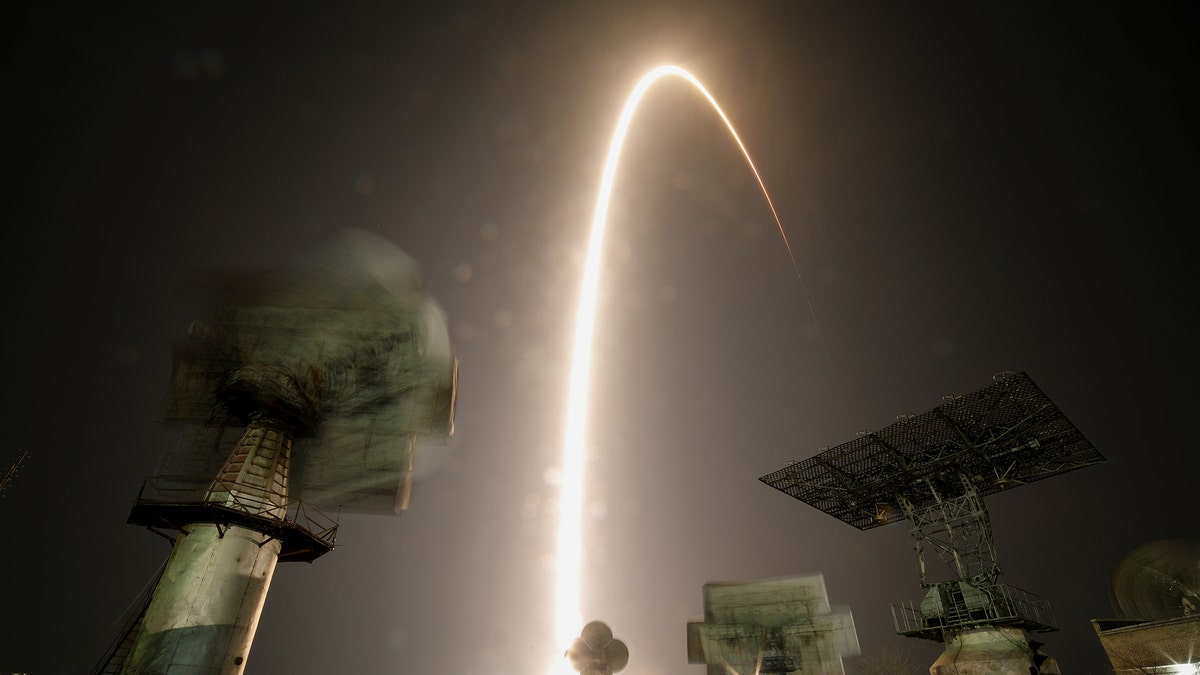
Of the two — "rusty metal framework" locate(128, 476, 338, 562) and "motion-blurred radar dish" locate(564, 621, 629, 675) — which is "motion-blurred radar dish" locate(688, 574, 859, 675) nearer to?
"motion-blurred radar dish" locate(564, 621, 629, 675)

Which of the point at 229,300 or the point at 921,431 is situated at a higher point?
the point at 229,300

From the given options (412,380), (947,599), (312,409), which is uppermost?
(412,380)

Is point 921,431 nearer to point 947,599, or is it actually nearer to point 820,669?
point 947,599

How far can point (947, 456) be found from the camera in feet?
81.7

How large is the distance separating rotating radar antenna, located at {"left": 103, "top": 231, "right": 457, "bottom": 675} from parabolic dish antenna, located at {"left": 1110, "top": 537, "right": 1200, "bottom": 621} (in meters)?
45.2

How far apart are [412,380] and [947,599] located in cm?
2693

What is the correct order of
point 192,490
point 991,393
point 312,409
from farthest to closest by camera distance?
point 991,393 → point 312,409 → point 192,490

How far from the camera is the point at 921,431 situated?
24.5 metres

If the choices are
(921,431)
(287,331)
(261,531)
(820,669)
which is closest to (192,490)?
(261,531)

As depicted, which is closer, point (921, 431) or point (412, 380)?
point (412, 380)

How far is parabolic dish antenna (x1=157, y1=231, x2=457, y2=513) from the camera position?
2091cm

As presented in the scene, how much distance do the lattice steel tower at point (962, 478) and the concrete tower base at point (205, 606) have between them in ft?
80.8

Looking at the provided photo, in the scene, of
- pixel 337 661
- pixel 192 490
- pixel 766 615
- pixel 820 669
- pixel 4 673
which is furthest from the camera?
pixel 337 661

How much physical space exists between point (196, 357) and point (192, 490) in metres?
5.98
